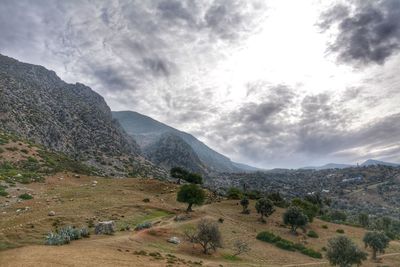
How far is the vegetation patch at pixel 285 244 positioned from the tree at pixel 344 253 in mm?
10227

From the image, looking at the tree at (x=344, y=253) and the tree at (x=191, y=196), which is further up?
the tree at (x=191, y=196)

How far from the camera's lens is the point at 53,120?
14675cm

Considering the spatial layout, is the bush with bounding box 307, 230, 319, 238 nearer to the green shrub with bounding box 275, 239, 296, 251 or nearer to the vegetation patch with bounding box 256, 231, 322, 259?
the vegetation patch with bounding box 256, 231, 322, 259

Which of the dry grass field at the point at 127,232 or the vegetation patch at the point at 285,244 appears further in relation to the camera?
the vegetation patch at the point at 285,244

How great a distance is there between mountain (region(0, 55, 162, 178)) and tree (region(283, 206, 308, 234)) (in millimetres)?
82733

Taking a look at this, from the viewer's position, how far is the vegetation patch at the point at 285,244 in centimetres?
5641

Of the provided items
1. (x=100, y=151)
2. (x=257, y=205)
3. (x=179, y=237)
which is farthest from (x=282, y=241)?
(x=100, y=151)

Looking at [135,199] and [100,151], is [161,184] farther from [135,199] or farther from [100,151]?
[100,151]

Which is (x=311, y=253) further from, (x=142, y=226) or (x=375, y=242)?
(x=142, y=226)

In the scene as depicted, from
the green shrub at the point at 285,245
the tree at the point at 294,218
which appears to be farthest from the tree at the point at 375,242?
the green shrub at the point at 285,245

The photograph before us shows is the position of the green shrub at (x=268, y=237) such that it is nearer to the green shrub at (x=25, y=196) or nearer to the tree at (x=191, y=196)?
the tree at (x=191, y=196)

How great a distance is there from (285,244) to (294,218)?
38.0ft

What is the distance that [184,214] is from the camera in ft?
205

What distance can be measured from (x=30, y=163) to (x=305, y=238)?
68625 mm
